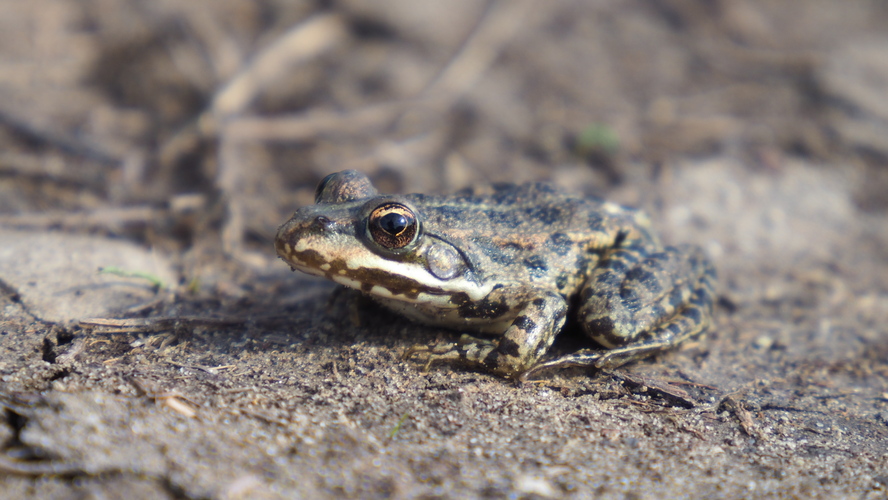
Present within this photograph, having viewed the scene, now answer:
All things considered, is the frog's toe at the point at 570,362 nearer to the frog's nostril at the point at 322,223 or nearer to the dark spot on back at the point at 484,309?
the dark spot on back at the point at 484,309

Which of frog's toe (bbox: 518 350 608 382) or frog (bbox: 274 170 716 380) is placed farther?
frog's toe (bbox: 518 350 608 382)

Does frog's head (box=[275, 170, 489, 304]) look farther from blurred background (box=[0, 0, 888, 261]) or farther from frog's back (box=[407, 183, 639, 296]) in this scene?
blurred background (box=[0, 0, 888, 261])

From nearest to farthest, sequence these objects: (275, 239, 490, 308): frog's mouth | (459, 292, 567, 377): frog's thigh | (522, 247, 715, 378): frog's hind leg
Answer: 1. (275, 239, 490, 308): frog's mouth
2. (459, 292, 567, 377): frog's thigh
3. (522, 247, 715, 378): frog's hind leg

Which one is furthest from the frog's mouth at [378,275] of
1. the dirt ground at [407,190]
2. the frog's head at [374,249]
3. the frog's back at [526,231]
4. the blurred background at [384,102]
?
the blurred background at [384,102]

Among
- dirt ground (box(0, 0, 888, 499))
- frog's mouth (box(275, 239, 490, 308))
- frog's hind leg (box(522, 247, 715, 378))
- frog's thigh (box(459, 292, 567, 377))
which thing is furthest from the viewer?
frog's hind leg (box(522, 247, 715, 378))

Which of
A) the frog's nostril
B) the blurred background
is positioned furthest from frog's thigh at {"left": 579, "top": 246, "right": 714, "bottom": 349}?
the blurred background

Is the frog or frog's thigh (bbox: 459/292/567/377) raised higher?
the frog

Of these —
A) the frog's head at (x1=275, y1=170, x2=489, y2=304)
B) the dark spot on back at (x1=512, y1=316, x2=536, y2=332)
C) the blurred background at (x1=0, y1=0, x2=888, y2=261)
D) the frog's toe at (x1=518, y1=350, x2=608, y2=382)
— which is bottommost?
the frog's toe at (x1=518, y1=350, x2=608, y2=382)
